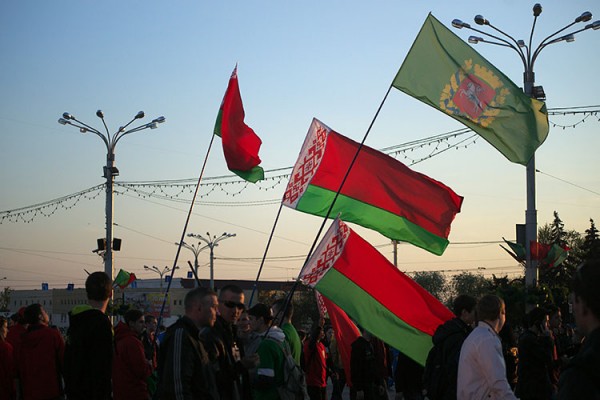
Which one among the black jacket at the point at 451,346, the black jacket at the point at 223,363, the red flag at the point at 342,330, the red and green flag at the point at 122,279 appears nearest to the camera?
the black jacket at the point at 223,363

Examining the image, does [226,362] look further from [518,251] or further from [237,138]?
[518,251]

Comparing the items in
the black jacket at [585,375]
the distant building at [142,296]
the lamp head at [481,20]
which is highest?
the lamp head at [481,20]

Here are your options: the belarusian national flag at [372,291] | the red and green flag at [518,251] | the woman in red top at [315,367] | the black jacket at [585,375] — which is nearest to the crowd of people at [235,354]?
the black jacket at [585,375]

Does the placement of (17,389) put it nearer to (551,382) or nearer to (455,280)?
(551,382)

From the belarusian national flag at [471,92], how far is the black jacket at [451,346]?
2.03m

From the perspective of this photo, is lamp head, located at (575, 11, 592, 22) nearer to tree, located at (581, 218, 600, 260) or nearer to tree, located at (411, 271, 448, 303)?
tree, located at (581, 218, 600, 260)

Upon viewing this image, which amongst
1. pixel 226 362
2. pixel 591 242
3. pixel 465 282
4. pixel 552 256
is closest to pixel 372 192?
pixel 226 362

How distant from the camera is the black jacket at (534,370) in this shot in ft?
29.0

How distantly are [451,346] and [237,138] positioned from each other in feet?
14.3

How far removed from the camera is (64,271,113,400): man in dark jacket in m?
6.91

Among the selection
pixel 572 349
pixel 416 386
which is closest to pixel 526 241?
pixel 416 386

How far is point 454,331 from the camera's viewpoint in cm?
814

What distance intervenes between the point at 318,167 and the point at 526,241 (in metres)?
9.81

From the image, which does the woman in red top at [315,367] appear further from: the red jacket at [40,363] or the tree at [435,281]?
the tree at [435,281]
